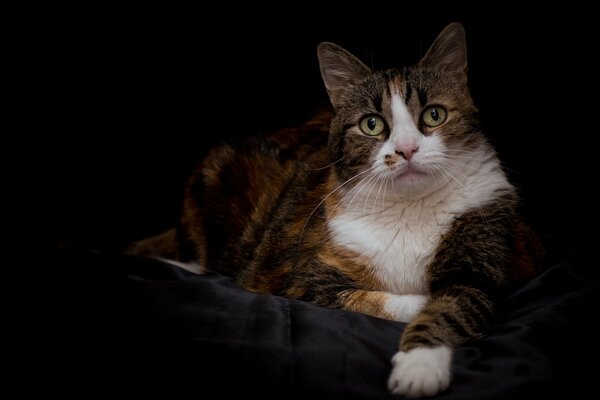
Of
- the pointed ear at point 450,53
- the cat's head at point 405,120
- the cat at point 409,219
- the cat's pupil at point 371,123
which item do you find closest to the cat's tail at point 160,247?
the cat at point 409,219

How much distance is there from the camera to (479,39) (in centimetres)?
216

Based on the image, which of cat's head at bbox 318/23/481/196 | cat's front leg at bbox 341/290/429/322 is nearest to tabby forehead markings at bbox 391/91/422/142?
cat's head at bbox 318/23/481/196

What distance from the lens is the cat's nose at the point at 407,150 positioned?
1497 millimetres

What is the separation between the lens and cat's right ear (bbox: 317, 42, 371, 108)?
71.1 inches

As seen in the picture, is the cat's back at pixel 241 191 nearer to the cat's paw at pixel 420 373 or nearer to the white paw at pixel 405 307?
the white paw at pixel 405 307

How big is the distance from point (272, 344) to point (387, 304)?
1.20 feet

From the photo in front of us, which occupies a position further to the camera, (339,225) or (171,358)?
(339,225)

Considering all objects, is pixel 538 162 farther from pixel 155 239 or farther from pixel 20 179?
pixel 20 179

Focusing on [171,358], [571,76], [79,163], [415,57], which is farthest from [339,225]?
[79,163]

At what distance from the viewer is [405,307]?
151 cm

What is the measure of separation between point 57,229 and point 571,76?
6.88 feet

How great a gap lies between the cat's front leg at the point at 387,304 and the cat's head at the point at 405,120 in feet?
0.97

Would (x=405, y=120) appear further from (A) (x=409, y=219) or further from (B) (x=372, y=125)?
(A) (x=409, y=219)

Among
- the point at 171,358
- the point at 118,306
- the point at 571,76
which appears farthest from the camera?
the point at 571,76
